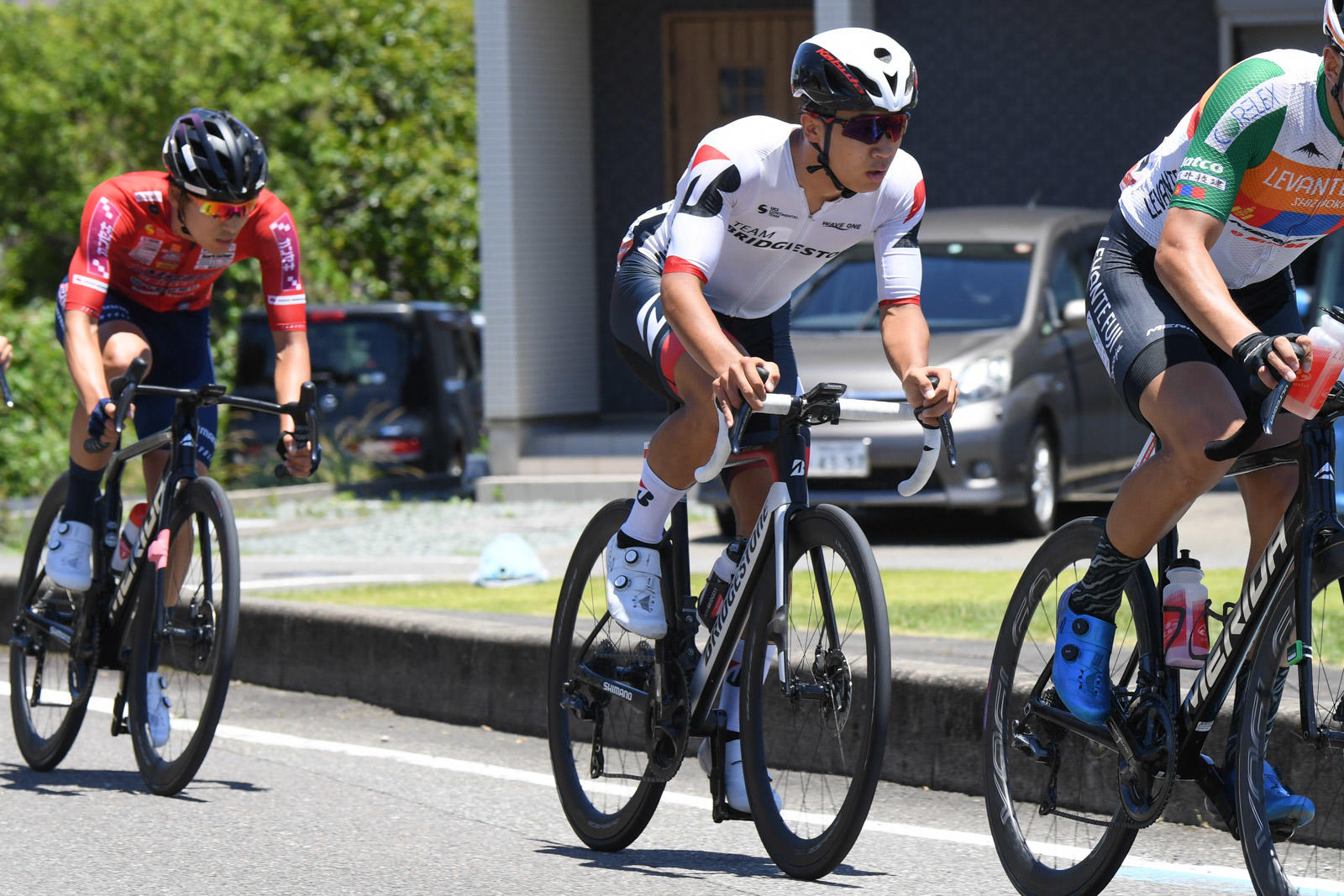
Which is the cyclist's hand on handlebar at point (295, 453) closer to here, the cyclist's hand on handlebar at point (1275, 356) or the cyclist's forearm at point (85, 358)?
the cyclist's forearm at point (85, 358)

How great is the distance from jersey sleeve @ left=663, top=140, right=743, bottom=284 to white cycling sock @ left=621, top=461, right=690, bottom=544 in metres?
0.60

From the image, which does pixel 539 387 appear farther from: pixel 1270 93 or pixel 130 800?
pixel 1270 93

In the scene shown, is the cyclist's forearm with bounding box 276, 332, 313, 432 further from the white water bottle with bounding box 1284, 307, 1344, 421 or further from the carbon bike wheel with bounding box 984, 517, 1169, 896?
the white water bottle with bounding box 1284, 307, 1344, 421

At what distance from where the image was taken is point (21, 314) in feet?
60.0

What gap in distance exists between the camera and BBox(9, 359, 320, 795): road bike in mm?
5805

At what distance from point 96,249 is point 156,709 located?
53.8 inches

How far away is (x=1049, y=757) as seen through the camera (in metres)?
4.52

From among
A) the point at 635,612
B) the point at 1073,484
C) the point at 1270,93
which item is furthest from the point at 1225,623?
the point at 1073,484

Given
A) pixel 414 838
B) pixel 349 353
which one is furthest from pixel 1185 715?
pixel 349 353

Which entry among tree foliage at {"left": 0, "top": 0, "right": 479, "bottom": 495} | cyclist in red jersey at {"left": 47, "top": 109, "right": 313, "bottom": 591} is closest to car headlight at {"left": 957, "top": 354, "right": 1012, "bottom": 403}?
cyclist in red jersey at {"left": 47, "top": 109, "right": 313, "bottom": 591}

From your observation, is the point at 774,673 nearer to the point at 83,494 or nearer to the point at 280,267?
the point at 280,267

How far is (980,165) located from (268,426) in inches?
256

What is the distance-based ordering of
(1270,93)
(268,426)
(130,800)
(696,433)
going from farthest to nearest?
(268,426), (130,800), (696,433), (1270,93)

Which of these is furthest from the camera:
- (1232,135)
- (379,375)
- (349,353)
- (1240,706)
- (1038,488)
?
(349,353)
